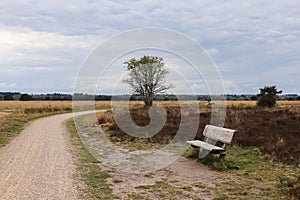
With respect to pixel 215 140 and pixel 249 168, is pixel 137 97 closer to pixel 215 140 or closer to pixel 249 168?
pixel 215 140

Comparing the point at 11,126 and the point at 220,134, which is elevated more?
the point at 220,134

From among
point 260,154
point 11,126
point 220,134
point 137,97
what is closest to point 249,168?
point 220,134

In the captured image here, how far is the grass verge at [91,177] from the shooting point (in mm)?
6548

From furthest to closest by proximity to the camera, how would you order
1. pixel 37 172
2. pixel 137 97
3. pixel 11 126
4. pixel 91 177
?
1. pixel 137 97
2. pixel 11 126
3. pixel 37 172
4. pixel 91 177

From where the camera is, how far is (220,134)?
10047mm

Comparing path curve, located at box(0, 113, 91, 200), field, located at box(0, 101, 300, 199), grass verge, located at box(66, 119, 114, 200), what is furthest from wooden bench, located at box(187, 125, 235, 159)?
path curve, located at box(0, 113, 91, 200)

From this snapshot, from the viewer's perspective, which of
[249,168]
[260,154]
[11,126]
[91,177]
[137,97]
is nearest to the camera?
[91,177]

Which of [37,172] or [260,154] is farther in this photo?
[260,154]

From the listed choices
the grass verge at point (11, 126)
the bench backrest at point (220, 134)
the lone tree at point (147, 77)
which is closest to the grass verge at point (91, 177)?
the bench backrest at point (220, 134)

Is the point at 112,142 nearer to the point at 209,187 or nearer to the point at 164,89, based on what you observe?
the point at 209,187

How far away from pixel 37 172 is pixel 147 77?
3147 centimetres

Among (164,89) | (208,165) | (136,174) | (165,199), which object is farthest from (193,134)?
(164,89)

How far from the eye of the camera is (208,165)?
9484mm

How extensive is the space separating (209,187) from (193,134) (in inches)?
301
